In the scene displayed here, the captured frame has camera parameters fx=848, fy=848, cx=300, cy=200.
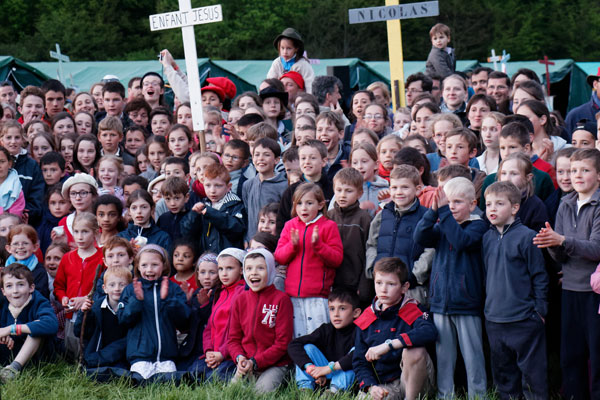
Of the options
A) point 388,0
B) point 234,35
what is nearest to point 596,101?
point 388,0

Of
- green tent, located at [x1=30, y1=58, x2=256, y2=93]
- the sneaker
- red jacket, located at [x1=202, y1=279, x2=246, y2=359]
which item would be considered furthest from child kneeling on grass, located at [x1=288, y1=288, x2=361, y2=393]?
green tent, located at [x1=30, y1=58, x2=256, y2=93]

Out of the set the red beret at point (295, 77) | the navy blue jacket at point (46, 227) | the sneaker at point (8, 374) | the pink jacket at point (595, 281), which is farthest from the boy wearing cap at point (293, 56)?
the pink jacket at point (595, 281)

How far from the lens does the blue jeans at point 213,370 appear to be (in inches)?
257

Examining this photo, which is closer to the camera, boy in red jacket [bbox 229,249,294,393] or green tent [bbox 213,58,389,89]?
boy in red jacket [bbox 229,249,294,393]

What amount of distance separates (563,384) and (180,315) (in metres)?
2.94

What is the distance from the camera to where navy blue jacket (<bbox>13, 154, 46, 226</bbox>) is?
27.2ft

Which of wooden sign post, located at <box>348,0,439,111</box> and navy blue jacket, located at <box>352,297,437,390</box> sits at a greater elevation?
wooden sign post, located at <box>348,0,439,111</box>

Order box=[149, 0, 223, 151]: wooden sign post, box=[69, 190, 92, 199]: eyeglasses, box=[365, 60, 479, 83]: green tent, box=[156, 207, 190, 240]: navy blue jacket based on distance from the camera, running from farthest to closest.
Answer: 1. box=[365, 60, 479, 83]: green tent
2. box=[149, 0, 223, 151]: wooden sign post
3. box=[69, 190, 92, 199]: eyeglasses
4. box=[156, 207, 190, 240]: navy blue jacket

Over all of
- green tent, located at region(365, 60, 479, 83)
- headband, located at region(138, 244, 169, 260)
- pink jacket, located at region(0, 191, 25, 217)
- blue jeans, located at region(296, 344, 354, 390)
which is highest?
green tent, located at region(365, 60, 479, 83)

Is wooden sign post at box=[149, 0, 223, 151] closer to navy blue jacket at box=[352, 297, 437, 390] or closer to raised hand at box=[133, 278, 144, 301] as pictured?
raised hand at box=[133, 278, 144, 301]

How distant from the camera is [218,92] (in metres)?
10.0

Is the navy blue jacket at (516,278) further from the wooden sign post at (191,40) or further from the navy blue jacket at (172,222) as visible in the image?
the wooden sign post at (191,40)

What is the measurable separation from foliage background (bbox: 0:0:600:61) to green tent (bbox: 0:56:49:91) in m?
22.3

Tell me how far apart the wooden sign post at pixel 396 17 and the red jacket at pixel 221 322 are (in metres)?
4.28
